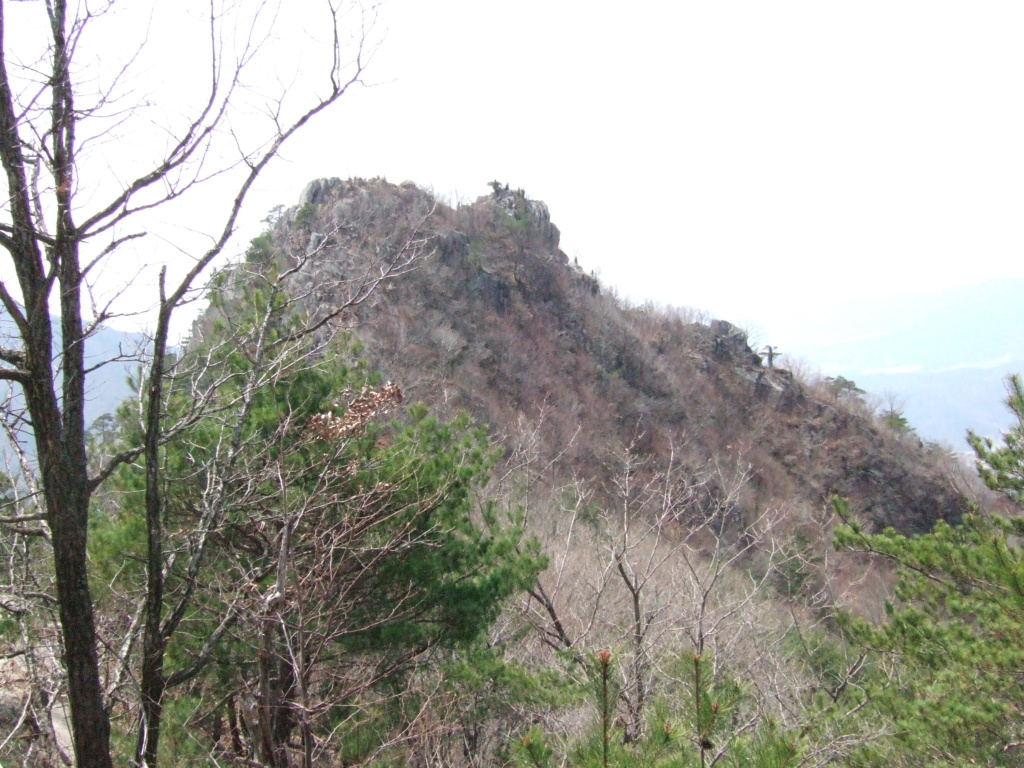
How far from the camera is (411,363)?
2600 cm

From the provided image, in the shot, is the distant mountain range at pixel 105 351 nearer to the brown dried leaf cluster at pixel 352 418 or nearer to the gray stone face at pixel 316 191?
the brown dried leaf cluster at pixel 352 418

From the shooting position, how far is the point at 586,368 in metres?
33.6

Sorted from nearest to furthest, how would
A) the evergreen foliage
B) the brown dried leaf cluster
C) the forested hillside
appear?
the forested hillside
the brown dried leaf cluster
the evergreen foliage

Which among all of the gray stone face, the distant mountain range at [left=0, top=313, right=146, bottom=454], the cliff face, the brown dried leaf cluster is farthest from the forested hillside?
the gray stone face

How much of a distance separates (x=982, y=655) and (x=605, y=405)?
86.5ft

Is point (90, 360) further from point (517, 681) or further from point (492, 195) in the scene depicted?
point (492, 195)

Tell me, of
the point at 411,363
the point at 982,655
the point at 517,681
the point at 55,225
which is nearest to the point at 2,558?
the point at 55,225

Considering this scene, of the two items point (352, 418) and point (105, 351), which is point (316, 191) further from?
point (105, 351)

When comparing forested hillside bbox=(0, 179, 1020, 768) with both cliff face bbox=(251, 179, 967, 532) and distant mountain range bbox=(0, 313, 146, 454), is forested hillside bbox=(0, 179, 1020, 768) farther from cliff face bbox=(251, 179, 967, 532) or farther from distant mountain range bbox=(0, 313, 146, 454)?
cliff face bbox=(251, 179, 967, 532)

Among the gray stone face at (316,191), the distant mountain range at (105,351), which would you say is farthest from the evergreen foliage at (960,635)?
the gray stone face at (316,191)

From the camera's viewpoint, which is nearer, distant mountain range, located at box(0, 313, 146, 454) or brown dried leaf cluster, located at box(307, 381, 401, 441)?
distant mountain range, located at box(0, 313, 146, 454)

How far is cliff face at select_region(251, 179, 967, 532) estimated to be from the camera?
90.6 ft

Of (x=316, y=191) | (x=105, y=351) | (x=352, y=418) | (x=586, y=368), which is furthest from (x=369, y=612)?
(x=586, y=368)

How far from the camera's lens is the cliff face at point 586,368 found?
27609mm
